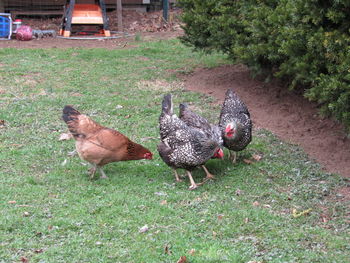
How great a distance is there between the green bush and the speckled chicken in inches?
92.8

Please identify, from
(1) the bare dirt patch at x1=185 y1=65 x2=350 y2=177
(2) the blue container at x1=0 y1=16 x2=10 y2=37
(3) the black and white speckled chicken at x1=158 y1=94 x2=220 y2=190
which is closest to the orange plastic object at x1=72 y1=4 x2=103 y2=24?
(2) the blue container at x1=0 y1=16 x2=10 y2=37

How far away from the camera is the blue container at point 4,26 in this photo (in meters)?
14.2

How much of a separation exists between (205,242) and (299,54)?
3165 mm

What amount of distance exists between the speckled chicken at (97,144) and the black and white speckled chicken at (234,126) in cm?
110

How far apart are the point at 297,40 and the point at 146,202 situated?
2.87 metres

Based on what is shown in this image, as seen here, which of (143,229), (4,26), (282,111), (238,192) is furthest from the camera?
(4,26)

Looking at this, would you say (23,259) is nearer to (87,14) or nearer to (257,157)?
(257,157)

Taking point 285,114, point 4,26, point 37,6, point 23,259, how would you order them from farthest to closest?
point 37,6
point 4,26
point 285,114
point 23,259

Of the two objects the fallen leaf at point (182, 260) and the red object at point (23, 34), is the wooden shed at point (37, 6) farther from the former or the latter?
the fallen leaf at point (182, 260)

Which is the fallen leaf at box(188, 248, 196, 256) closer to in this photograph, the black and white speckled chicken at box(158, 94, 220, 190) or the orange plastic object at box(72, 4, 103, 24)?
the black and white speckled chicken at box(158, 94, 220, 190)

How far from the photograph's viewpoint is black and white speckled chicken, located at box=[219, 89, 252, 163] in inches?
249

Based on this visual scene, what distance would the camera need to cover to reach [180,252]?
439 cm

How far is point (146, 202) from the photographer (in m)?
5.42

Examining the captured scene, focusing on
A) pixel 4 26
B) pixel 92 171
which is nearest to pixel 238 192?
pixel 92 171
